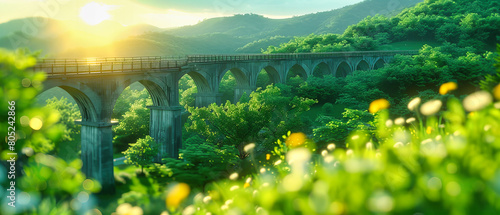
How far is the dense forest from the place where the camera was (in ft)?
17.3

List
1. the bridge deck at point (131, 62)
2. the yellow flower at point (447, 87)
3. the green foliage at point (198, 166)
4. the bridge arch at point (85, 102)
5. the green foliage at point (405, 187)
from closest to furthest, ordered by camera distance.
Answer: the green foliage at point (405, 187)
the yellow flower at point (447, 87)
the green foliage at point (198, 166)
the bridge deck at point (131, 62)
the bridge arch at point (85, 102)

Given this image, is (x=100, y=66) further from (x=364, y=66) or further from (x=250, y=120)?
(x=364, y=66)

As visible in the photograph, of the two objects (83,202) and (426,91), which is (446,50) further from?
(83,202)

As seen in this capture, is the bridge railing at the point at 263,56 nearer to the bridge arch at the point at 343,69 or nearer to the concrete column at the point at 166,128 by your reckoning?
the bridge arch at the point at 343,69

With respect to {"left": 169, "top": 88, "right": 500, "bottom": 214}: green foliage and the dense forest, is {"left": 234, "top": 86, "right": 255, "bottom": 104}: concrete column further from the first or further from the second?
{"left": 169, "top": 88, "right": 500, "bottom": 214}: green foliage

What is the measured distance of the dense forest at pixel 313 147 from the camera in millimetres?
5270

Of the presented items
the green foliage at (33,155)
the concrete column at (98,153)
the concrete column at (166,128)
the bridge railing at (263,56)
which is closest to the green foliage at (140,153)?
the concrete column at (98,153)

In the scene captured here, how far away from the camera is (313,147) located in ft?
79.1

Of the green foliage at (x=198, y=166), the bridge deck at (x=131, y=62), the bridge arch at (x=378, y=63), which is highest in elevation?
the bridge arch at (x=378, y=63)

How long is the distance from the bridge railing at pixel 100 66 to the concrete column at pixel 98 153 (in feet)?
16.5

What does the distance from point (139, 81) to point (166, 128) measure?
21.7ft

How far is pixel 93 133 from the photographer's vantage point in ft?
115

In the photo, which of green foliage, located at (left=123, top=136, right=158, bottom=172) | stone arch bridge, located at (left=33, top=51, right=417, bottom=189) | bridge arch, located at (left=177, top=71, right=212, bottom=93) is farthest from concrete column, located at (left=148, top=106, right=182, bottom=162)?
bridge arch, located at (left=177, top=71, right=212, bottom=93)

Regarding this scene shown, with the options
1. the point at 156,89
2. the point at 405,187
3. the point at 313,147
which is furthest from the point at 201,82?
the point at 405,187
